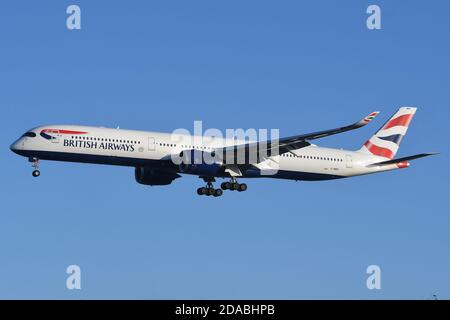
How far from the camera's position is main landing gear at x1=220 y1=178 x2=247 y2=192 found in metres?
71.5

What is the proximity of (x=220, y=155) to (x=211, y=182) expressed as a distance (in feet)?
12.2

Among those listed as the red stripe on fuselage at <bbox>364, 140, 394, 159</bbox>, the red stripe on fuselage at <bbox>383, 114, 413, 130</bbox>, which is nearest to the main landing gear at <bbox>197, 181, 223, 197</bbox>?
the red stripe on fuselage at <bbox>364, 140, 394, 159</bbox>

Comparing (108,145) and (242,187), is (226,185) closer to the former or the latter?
(242,187)

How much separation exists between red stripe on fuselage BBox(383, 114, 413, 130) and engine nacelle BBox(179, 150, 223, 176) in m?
21.1

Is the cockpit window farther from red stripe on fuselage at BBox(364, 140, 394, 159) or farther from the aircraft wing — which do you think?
red stripe on fuselage at BBox(364, 140, 394, 159)

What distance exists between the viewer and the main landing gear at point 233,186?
235ft

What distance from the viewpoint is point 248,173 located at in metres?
72.2

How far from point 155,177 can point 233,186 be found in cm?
703

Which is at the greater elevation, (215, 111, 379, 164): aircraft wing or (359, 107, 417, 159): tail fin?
(359, 107, 417, 159): tail fin

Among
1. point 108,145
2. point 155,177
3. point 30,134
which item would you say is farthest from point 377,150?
point 30,134

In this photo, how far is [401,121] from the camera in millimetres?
83875
